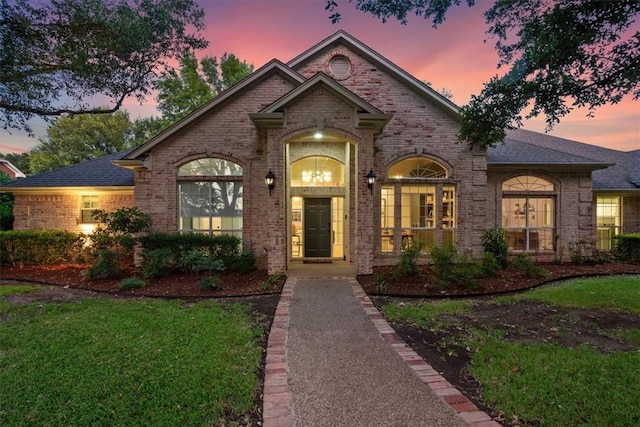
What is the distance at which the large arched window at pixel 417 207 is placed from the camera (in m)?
10.1

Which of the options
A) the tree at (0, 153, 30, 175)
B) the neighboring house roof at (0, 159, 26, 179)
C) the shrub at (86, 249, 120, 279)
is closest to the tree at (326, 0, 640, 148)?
the shrub at (86, 249, 120, 279)

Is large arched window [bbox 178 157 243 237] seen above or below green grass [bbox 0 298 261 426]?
above

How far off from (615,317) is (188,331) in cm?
758

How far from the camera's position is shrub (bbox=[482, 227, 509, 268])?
972 centimetres

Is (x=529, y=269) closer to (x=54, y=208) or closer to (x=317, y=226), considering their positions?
(x=317, y=226)

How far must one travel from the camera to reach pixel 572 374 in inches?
136

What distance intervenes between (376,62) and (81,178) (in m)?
12.7

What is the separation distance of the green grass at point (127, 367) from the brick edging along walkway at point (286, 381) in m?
0.20

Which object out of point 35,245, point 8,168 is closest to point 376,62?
point 35,245

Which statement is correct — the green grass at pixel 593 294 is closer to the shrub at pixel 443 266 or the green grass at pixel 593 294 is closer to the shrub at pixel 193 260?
the shrub at pixel 443 266

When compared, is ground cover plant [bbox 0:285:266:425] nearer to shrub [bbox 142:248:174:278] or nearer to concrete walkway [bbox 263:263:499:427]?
concrete walkway [bbox 263:263:499:427]

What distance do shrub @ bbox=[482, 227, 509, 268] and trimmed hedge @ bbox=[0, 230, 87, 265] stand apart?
13.6m

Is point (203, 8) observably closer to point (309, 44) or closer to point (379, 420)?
point (309, 44)

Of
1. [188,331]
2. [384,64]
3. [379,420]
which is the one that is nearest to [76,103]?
[188,331]
